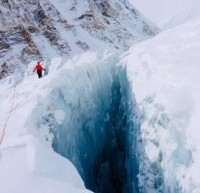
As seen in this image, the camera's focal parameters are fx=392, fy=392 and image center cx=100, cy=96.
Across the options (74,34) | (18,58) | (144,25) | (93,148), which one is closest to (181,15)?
(144,25)

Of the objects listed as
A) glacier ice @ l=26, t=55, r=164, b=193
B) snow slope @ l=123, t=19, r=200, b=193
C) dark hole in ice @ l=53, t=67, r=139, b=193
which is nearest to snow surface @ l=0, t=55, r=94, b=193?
glacier ice @ l=26, t=55, r=164, b=193

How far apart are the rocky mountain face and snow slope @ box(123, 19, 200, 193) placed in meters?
47.4

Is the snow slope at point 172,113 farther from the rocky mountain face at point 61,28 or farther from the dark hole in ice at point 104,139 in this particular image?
the rocky mountain face at point 61,28

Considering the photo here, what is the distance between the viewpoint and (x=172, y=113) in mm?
7672

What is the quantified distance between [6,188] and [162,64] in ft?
20.2

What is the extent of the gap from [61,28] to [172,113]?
65.8 meters

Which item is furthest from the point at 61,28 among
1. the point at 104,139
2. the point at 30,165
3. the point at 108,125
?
the point at 30,165

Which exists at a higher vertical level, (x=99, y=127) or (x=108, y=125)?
(x=99, y=127)

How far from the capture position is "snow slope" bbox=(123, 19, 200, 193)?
6.77 meters

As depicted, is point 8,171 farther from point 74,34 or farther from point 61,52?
point 74,34

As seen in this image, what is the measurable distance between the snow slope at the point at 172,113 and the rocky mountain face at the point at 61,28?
47.4m

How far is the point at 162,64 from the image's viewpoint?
10898 mm

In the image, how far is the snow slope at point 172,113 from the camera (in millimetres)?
6770

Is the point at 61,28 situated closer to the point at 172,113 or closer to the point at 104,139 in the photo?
the point at 104,139
